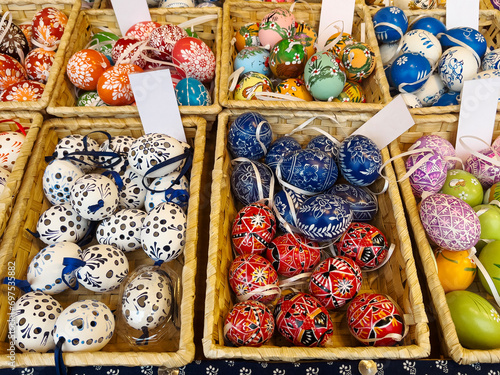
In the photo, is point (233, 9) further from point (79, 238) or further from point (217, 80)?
point (79, 238)

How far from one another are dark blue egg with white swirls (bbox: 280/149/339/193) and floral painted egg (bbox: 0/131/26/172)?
986 millimetres

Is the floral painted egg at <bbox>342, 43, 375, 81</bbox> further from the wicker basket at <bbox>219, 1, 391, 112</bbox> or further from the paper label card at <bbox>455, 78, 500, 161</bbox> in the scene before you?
the paper label card at <bbox>455, 78, 500, 161</bbox>

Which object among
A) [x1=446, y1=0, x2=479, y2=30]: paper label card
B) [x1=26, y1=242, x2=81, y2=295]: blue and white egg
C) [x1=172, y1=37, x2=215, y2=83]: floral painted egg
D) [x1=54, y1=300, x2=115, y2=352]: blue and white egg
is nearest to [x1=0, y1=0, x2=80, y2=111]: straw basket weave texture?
[x1=172, y1=37, x2=215, y2=83]: floral painted egg

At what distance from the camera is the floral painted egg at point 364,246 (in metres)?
1.18

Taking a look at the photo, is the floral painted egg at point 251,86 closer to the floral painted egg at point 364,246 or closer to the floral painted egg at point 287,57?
the floral painted egg at point 287,57

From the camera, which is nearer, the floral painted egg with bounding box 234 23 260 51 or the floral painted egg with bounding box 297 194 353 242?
the floral painted egg with bounding box 297 194 353 242

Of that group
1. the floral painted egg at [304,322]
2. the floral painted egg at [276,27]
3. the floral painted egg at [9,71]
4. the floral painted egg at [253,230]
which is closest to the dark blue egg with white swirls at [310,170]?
the floral painted egg at [253,230]

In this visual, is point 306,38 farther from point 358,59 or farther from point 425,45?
point 425,45

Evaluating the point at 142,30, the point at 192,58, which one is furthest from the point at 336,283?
the point at 142,30

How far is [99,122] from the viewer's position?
55.7 inches

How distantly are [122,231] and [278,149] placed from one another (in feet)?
2.01

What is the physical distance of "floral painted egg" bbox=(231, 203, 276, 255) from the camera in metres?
1.19

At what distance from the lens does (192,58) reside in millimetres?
1529

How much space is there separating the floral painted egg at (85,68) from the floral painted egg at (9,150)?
0.34 meters
